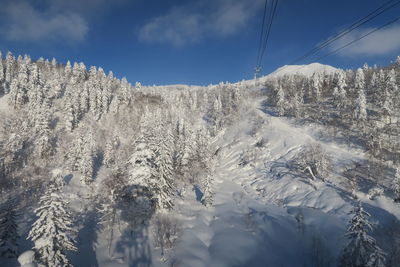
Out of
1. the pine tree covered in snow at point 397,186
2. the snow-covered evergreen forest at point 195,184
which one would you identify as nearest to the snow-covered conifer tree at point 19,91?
the snow-covered evergreen forest at point 195,184

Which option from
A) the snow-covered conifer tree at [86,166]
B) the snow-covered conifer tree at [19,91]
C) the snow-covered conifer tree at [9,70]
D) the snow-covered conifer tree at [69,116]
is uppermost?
the snow-covered conifer tree at [9,70]

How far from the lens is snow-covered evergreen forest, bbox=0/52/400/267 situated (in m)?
29.9

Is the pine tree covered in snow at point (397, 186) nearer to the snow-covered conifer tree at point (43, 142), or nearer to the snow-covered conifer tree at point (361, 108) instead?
the snow-covered conifer tree at point (361, 108)

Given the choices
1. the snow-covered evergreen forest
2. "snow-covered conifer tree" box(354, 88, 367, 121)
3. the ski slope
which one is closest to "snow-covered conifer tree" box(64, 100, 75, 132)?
the snow-covered evergreen forest

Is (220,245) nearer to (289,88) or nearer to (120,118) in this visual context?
(120,118)

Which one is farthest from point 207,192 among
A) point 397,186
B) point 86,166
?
point 397,186

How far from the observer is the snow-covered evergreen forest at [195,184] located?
29.9 meters

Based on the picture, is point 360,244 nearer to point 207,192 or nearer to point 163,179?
point 163,179

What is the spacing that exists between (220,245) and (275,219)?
1284 cm

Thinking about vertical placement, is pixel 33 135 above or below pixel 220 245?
above

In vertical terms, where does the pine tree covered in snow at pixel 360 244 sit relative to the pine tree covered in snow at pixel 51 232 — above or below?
below

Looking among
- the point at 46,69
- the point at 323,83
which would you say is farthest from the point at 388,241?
the point at 46,69

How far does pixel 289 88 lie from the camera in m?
135

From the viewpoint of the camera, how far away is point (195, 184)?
207ft
